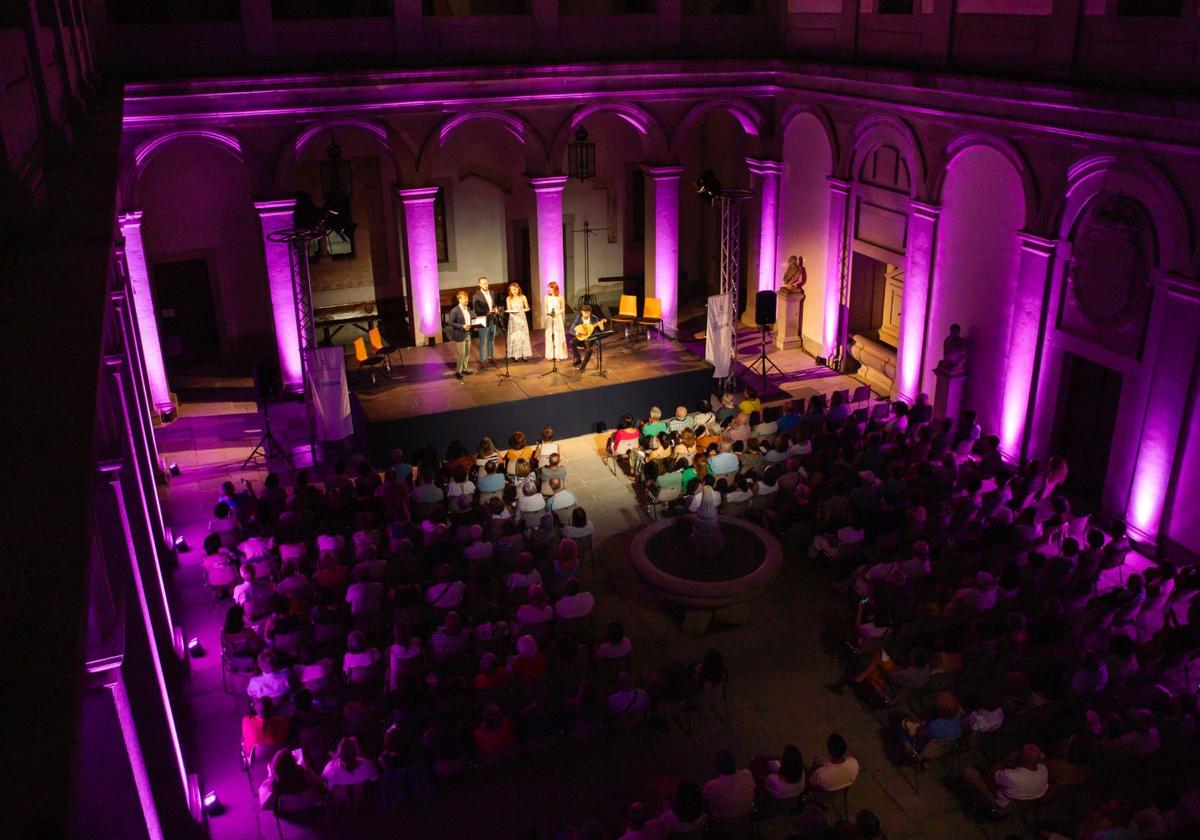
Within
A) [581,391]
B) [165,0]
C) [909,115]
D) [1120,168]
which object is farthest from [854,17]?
[165,0]

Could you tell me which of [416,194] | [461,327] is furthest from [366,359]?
[416,194]

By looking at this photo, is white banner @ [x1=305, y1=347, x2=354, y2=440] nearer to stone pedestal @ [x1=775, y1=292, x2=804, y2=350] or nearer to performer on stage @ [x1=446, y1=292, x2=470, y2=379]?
performer on stage @ [x1=446, y1=292, x2=470, y2=379]

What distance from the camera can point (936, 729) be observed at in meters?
9.34

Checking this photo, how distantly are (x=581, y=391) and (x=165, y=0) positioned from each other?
9.93 metres

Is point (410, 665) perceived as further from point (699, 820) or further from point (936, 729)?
point (936, 729)

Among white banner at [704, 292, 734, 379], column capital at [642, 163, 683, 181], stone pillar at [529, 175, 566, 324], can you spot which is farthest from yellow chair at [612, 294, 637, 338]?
column capital at [642, 163, 683, 181]

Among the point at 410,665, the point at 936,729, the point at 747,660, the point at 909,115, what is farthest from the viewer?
the point at 909,115

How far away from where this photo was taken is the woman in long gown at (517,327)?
17703 millimetres

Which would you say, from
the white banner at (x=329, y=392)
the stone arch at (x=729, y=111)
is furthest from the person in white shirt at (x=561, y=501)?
the stone arch at (x=729, y=111)

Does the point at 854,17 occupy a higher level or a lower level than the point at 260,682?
higher

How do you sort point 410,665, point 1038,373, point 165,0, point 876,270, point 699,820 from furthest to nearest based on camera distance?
point 876,270 → point 165,0 → point 1038,373 → point 410,665 → point 699,820

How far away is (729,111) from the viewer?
66.4 feet

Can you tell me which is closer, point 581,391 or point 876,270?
point 581,391

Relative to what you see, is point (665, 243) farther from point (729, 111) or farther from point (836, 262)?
point (836, 262)
